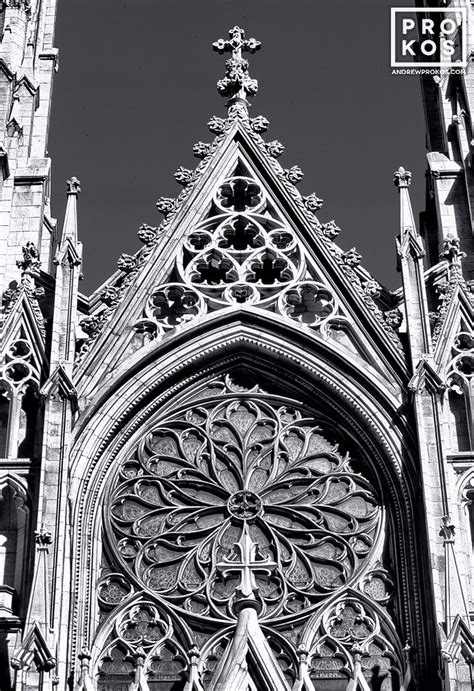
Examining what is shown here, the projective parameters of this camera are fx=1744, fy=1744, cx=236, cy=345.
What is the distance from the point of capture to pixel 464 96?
28719mm

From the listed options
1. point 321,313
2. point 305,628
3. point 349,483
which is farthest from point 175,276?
point 305,628

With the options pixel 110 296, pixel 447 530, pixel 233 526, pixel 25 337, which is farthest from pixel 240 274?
pixel 447 530

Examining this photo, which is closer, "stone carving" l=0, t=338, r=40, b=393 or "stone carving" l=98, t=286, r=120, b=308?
"stone carving" l=0, t=338, r=40, b=393

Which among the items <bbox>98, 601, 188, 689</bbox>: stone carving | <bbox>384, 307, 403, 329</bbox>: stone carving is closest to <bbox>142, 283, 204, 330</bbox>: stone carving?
<bbox>384, 307, 403, 329</bbox>: stone carving

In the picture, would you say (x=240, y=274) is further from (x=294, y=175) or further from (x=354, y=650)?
(x=354, y=650)

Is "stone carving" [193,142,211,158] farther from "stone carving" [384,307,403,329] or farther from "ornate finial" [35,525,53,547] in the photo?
"ornate finial" [35,525,53,547]

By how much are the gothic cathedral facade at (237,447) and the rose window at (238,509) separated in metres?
0.03

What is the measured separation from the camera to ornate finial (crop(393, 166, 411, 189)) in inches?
1061

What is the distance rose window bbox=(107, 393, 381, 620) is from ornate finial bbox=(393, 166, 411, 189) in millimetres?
4123

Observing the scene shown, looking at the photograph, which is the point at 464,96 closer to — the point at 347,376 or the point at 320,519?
the point at 347,376

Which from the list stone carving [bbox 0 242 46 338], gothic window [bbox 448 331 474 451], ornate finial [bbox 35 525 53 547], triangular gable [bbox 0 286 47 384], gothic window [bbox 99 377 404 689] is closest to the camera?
ornate finial [bbox 35 525 53 547]

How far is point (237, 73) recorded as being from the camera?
29.0m

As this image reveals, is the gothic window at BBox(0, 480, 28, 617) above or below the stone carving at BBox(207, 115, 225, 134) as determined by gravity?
below

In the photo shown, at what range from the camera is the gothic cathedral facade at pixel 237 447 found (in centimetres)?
2256
